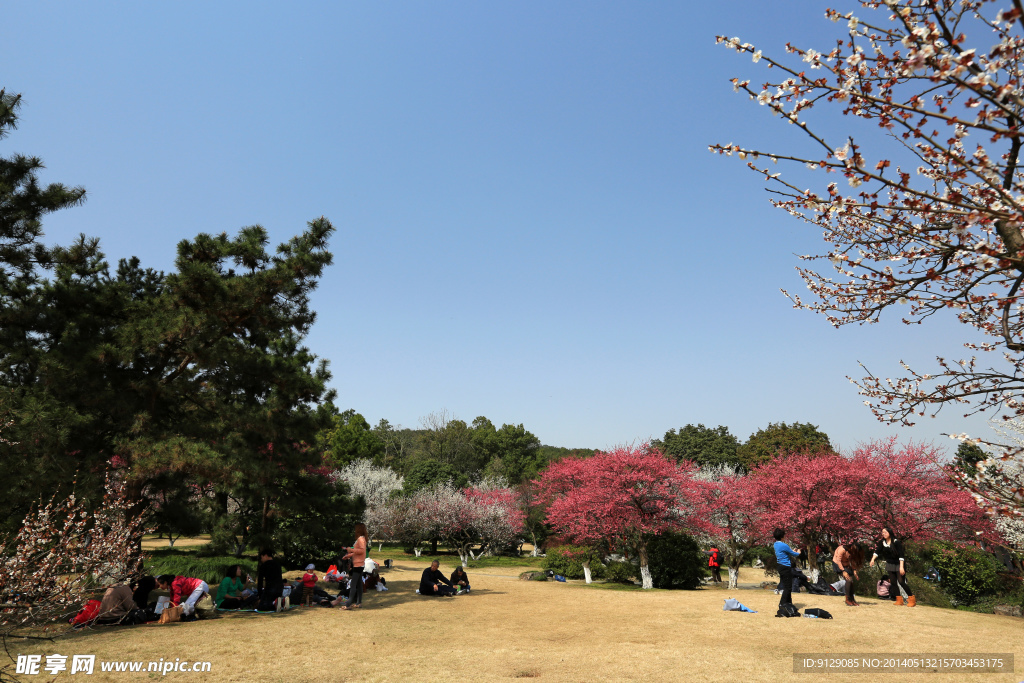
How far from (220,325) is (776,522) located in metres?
17.6

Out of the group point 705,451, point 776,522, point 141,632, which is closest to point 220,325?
point 141,632

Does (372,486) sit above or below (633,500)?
below

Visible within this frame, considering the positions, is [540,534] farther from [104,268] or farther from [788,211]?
[788,211]

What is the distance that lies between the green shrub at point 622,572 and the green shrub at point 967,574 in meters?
8.72

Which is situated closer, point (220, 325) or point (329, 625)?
point (329, 625)

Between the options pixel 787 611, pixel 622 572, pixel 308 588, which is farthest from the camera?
pixel 622 572

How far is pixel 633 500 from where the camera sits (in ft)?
59.2

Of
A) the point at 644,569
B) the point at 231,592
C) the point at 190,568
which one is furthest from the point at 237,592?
the point at 644,569

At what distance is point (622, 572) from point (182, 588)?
13876 mm

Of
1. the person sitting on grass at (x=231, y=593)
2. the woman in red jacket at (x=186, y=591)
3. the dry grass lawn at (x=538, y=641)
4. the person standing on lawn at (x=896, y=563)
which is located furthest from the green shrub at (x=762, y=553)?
the woman in red jacket at (x=186, y=591)

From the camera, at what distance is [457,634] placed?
9375 millimetres

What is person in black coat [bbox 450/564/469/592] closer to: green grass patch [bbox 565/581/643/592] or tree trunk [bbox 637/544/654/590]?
green grass patch [bbox 565/581/643/592]

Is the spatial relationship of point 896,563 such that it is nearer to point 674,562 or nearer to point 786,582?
point 786,582

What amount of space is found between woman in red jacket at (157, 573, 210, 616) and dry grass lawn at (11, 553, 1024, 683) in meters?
0.63
